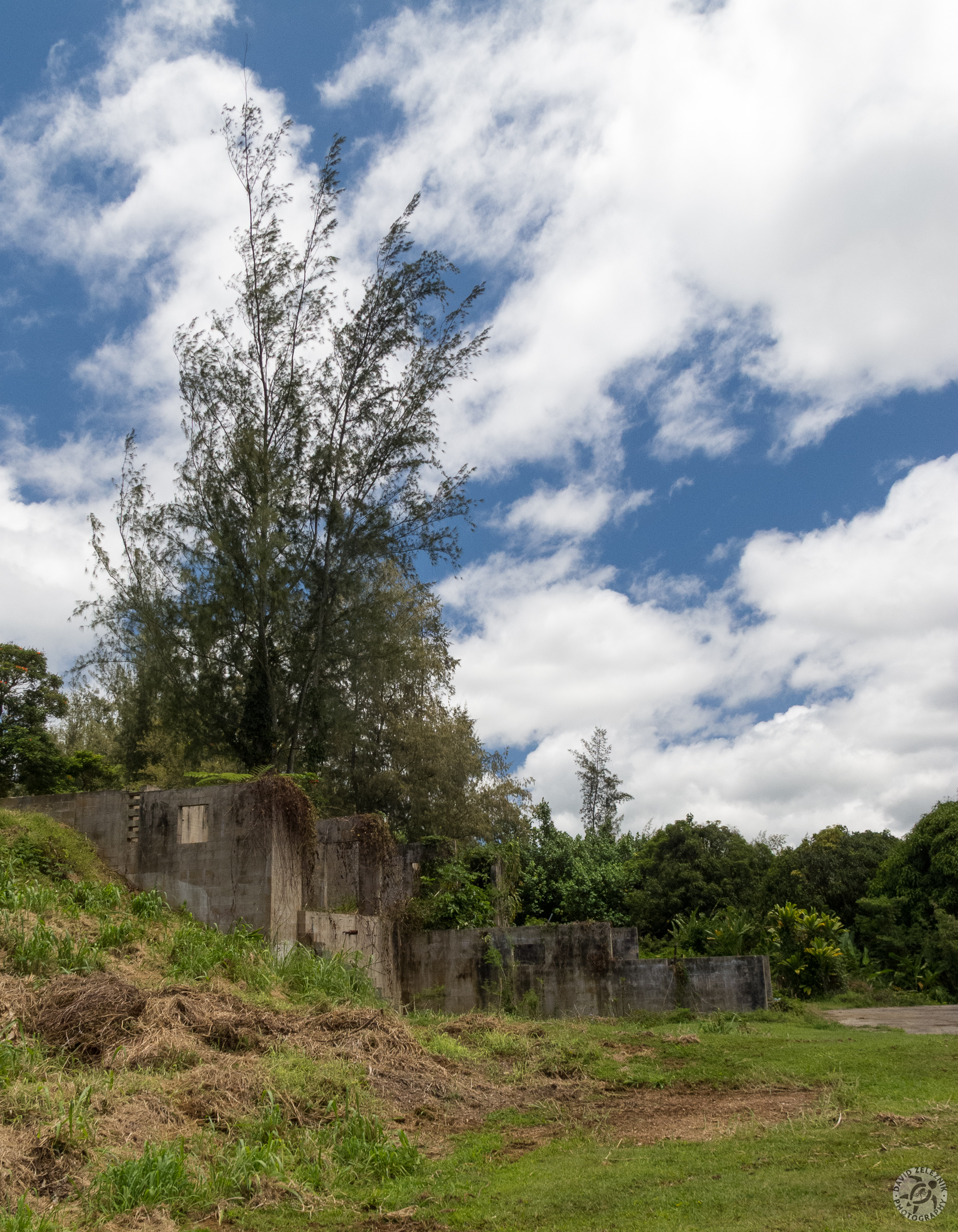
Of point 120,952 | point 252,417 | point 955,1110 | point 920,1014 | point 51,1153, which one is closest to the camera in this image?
point 51,1153

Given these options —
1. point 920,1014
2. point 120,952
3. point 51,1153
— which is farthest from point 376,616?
point 51,1153

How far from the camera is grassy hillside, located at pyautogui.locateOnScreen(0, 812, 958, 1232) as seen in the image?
17.4ft

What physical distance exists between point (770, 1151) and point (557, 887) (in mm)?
16499

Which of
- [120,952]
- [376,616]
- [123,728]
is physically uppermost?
[376,616]

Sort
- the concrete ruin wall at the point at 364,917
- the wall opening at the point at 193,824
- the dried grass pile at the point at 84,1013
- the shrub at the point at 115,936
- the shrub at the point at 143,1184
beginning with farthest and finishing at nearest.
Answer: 1. the wall opening at the point at 193,824
2. the concrete ruin wall at the point at 364,917
3. the shrub at the point at 115,936
4. the dried grass pile at the point at 84,1013
5. the shrub at the point at 143,1184

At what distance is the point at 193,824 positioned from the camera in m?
13.2

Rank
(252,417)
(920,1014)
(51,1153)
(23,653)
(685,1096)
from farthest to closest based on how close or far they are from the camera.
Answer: (252,417) → (23,653) → (920,1014) → (685,1096) → (51,1153)

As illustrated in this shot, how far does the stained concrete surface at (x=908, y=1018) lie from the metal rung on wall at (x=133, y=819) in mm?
10389

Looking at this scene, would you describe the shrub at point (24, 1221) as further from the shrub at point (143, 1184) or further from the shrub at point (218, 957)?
the shrub at point (218, 957)

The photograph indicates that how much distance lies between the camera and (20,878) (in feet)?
36.9

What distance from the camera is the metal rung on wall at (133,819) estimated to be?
13.3 m

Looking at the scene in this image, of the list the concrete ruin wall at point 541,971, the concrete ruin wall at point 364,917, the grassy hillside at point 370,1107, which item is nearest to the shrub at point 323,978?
the grassy hillside at point 370,1107

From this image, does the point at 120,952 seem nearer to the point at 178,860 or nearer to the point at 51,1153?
the point at 178,860

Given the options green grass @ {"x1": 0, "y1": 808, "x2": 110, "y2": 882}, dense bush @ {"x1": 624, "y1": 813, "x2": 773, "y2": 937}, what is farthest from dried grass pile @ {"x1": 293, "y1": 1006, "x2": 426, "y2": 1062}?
dense bush @ {"x1": 624, "y1": 813, "x2": 773, "y2": 937}
